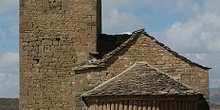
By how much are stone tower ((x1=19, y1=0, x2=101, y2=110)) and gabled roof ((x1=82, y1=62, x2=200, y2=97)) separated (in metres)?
2.78

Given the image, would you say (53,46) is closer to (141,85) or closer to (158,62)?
(158,62)

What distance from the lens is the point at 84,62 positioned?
17.2 metres

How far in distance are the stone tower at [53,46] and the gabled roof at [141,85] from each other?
278cm

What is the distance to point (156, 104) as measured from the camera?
44.8 feet

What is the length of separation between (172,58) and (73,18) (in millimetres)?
3728

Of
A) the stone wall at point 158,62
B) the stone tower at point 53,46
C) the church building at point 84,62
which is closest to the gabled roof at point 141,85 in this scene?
the church building at point 84,62

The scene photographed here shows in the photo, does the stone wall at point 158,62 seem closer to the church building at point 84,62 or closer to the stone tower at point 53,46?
the church building at point 84,62

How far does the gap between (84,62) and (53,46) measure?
50.6 inches

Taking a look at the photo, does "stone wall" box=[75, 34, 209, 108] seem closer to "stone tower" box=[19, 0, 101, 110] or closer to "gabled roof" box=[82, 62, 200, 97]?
"gabled roof" box=[82, 62, 200, 97]

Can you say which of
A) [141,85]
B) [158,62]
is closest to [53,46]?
[158,62]

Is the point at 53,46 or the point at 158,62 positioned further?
the point at 53,46

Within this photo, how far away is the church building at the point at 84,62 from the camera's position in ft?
48.3

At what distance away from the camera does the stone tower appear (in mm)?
17609

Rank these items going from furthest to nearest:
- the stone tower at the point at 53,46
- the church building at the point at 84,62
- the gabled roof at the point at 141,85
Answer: the stone tower at the point at 53,46, the church building at the point at 84,62, the gabled roof at the point at 141,85
